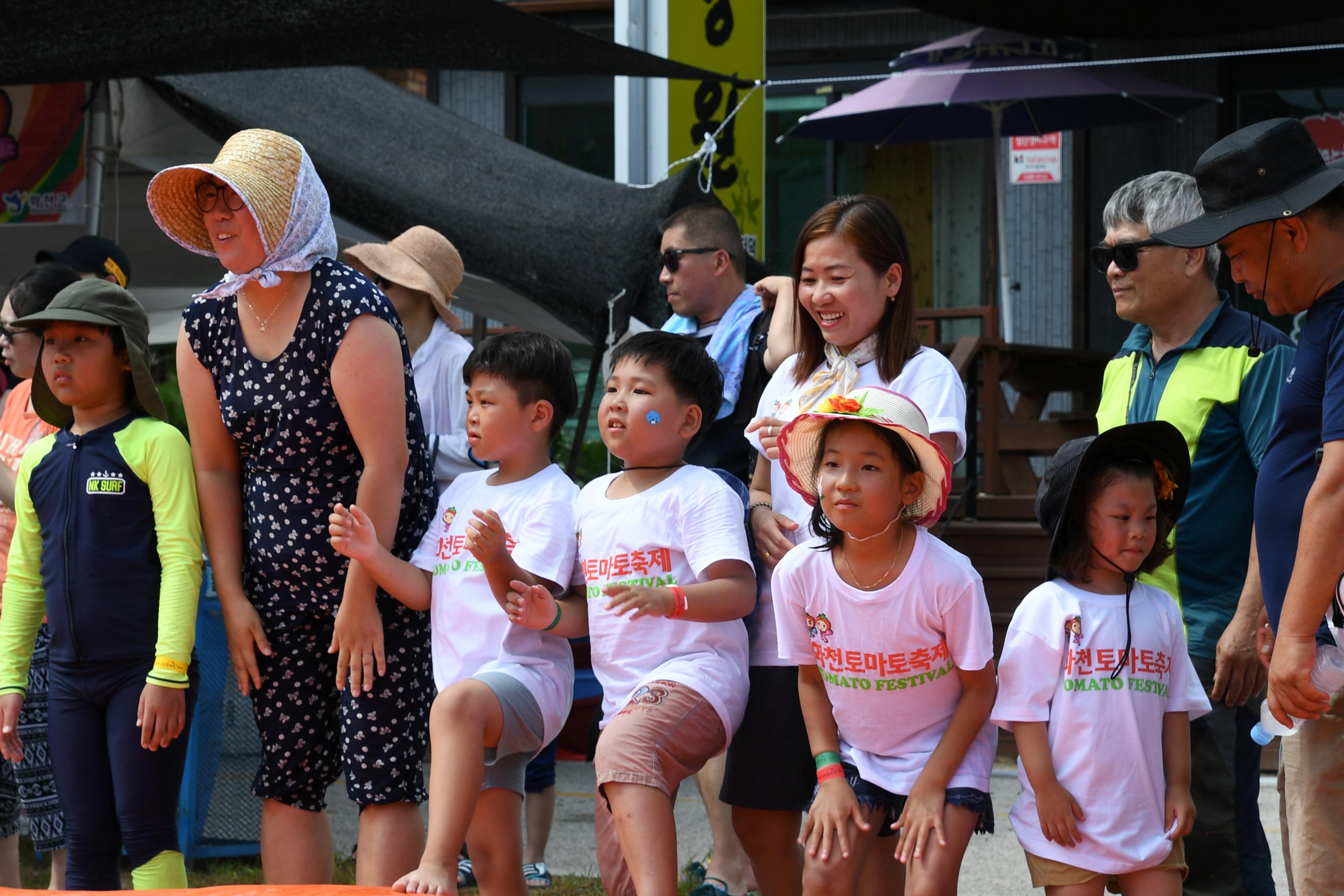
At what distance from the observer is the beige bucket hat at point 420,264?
4.49m

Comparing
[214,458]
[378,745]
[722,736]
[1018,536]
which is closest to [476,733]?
[378,745]

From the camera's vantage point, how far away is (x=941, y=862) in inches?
109

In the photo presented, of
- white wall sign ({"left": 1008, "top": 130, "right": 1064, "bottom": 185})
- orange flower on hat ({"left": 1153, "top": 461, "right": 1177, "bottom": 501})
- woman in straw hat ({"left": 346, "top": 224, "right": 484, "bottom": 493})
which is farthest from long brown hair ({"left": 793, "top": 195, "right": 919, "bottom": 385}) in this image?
white wall sign ({"left": 1008, "top": 130, "right": 1064, "bottom": 185})

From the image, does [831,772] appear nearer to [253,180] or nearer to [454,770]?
[454,770]

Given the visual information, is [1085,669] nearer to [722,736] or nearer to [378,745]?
[722,736]

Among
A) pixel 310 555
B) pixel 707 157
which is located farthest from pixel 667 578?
pixel 707 157

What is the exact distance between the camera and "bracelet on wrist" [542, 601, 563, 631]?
3057mm

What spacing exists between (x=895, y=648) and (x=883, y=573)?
0.16 metres

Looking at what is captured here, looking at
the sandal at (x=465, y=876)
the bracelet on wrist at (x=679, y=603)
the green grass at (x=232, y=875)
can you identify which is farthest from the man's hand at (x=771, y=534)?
Result: the sandal at (x=465, y=876)

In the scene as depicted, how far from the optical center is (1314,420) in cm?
261

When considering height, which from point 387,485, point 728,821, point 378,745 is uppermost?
point 387,485

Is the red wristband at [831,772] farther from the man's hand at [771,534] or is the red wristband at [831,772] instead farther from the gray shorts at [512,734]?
the gray shorts at [512,734]

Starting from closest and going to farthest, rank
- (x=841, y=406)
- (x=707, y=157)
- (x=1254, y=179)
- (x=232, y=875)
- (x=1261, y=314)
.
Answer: (x=1254, y=179) → (x=841, y=406) → (x=1261, y=314) → (x=232, y=875) → (x=707, y=157)

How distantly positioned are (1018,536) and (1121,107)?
300cm
